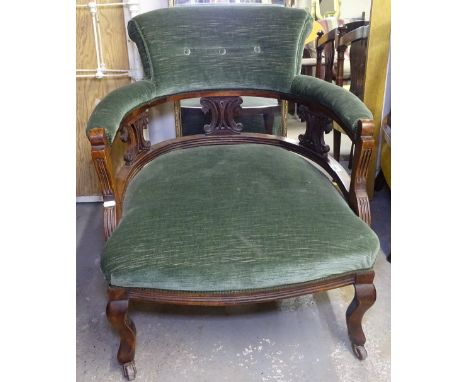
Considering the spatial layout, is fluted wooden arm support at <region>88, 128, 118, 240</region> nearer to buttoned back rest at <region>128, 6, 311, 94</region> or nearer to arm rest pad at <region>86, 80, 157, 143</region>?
arm rest pad at <region>86, 80, 157, 143</region>

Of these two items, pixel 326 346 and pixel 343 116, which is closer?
pixel 343 116

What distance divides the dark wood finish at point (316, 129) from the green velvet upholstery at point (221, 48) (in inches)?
2.6

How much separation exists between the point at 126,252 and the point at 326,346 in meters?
0.70

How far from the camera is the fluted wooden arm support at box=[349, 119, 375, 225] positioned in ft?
3.24

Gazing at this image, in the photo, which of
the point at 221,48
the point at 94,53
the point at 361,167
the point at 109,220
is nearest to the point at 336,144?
the point at 221,48

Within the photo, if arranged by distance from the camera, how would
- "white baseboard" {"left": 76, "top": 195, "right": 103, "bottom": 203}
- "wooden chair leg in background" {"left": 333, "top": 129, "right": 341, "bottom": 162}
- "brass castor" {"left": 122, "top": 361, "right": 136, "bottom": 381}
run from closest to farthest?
"brass castor" {"left": 122, "top": 361, "right": 136, "bottom": 381} → "wooden chair leg in background" {"left": 333, "top": 129, "right": 341, "bottom": 162} → "white baseboard" {"left": 76, "top": 195, "right": 103, "bottom": 203}

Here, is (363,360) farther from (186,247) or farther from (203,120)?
(203,120)

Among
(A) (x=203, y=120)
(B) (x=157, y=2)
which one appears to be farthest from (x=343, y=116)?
(B) (x=157, y=2)

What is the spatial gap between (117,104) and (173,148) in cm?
36

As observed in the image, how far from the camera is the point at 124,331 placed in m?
1.05

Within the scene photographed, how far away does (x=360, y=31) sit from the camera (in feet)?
5.53

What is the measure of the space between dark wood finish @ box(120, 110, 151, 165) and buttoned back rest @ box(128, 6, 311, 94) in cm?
13

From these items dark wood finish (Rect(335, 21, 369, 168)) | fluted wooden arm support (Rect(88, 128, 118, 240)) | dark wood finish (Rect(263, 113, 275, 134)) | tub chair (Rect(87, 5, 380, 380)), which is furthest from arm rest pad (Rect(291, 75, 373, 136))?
fluted wooden arm support (Rect(88, 128, 118, 240))
